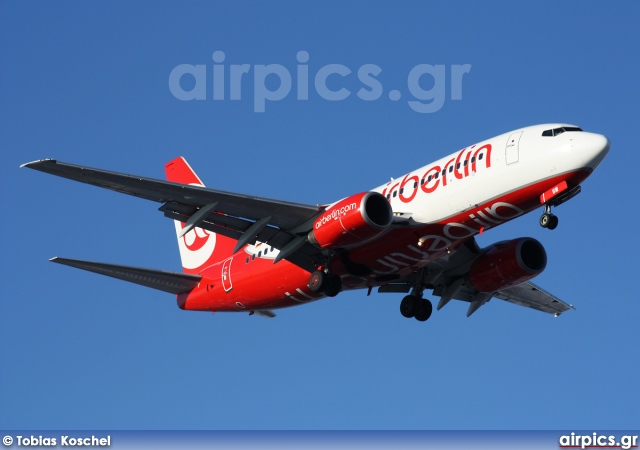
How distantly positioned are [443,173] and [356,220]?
3.64 m

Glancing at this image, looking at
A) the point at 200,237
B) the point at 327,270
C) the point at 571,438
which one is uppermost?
the point at 200,237

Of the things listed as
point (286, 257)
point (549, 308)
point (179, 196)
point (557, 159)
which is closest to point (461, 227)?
point (557, 159)

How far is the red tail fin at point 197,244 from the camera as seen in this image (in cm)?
4966

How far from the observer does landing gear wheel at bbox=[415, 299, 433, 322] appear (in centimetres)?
4600

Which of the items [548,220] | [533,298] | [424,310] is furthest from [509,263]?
[533,298]

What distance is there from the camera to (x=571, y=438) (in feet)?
126

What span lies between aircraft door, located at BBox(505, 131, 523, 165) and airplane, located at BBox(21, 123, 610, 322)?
43mm

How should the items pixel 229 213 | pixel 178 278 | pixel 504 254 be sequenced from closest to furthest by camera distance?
pixel 229 213 < pixel 504 254 < pixel 178 278

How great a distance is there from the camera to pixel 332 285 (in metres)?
41.8

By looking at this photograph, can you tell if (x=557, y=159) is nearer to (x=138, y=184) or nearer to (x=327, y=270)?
(x=327, y=270)

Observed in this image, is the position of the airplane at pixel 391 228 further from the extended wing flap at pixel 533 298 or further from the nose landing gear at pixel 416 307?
the extended wing flap at pixel 533 298

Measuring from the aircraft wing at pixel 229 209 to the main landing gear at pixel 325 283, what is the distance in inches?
36.6

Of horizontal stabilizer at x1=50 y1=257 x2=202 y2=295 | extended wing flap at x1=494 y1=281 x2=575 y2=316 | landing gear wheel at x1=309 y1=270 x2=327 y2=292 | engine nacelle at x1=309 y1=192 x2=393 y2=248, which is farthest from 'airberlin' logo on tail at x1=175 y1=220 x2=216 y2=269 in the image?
extended wing flap at x1=494 y1=281 x2=575 y2=316

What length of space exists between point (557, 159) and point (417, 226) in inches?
215
